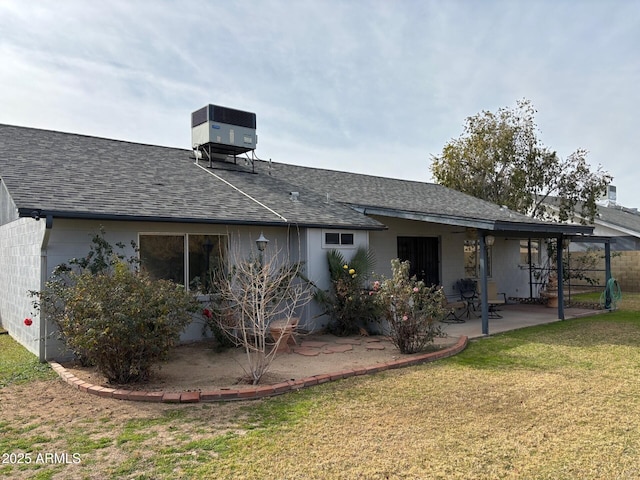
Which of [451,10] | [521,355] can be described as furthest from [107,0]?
[521,355]

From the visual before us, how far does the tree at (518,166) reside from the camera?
850 inches

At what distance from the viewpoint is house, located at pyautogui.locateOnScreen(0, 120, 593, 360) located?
7668 millimetres

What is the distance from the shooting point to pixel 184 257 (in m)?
8.95

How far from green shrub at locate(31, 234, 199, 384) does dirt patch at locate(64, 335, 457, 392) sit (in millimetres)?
359

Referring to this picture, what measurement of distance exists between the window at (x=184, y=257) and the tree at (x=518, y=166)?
16570 mm

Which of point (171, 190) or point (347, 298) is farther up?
point (171, 190)

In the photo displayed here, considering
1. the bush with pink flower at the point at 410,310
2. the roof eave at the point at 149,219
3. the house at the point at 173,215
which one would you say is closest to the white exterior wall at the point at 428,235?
the house at the point at 173,215

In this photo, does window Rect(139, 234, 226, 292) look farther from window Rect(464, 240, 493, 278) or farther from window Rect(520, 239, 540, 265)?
window Rect(520, 239, 540, 265)

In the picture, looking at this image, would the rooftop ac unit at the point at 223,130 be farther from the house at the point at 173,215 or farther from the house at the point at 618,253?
the house at the point at 618,253

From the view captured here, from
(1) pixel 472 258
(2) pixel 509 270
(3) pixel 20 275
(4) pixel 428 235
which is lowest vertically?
(2) pixel 509 270

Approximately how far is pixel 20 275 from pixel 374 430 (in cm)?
767

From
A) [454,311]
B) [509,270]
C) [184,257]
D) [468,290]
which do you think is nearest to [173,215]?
[184,257]

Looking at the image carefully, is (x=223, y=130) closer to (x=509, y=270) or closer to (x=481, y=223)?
(x=481, y=223)

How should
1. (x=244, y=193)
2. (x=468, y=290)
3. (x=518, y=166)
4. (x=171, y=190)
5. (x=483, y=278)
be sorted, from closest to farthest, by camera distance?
(x=483, y=278) → (x=171, y=190) → (x=244, y=193) → (x=468, y=290) → (x=518, y=166)
